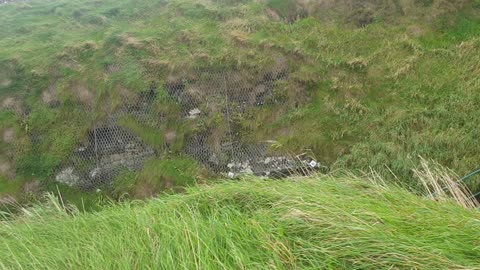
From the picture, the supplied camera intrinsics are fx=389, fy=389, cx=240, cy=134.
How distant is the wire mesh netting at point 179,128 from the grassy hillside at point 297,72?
0.17 meters

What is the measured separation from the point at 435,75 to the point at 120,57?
28.0 feet

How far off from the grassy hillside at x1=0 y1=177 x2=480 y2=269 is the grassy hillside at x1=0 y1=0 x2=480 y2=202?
13.6ft

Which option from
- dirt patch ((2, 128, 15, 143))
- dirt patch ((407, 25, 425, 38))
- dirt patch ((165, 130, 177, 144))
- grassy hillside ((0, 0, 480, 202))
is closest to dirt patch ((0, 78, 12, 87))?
grassy hillside ((0, 0, 480, 202))

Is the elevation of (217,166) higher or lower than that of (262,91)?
lower

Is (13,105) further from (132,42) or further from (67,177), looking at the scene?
(132,42)

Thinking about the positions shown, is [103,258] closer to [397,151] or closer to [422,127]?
[397,151]

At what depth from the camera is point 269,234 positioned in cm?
326

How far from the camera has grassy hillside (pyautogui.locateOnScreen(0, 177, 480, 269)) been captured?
2863mm

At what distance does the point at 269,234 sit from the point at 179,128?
7.24 metres

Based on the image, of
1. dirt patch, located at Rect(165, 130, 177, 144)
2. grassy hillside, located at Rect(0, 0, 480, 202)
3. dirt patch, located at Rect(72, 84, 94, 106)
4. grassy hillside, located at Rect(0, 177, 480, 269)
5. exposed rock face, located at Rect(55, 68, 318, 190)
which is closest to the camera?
grassy hillside, located at Rect(0, 177, 480, 269)

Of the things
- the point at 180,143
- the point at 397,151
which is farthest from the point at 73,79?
the point at 397,151

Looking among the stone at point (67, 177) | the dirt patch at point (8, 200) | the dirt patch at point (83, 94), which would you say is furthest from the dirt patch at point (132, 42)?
the dirt patch at point (8, 200)

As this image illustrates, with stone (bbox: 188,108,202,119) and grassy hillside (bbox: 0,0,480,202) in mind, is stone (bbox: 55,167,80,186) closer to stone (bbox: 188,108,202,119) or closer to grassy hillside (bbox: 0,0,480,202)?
grassy hillside (bbox: 0,0,480,202)

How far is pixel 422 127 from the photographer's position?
27.6 ft
